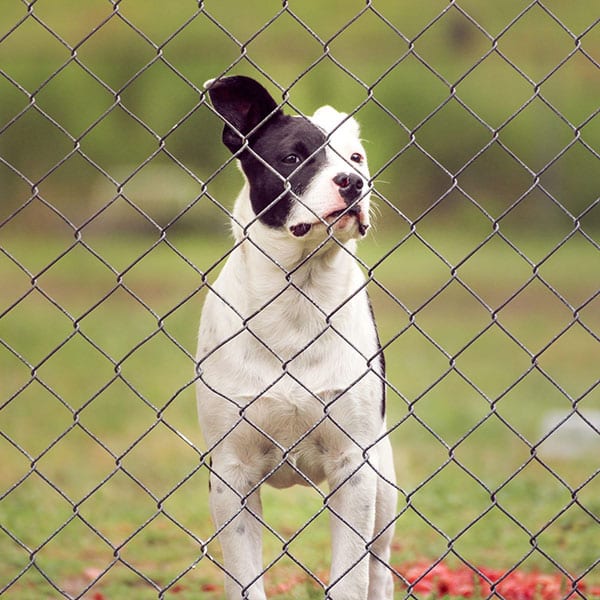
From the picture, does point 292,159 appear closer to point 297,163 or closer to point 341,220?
point 297,163

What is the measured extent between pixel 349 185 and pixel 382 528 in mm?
1213

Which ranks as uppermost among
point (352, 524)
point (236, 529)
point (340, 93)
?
point (352, 524)

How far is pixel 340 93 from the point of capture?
20156 mm

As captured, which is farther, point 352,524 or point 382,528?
point 382,528

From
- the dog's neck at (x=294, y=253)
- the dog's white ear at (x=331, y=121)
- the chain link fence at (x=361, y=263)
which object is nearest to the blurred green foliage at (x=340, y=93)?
the chain link fence at (x=361, y=263)

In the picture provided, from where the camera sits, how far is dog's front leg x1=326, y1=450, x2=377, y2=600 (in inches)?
140

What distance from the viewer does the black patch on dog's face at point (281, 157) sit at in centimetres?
362

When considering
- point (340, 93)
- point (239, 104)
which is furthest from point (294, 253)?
point (340, 93)

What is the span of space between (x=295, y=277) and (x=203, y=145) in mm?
17605

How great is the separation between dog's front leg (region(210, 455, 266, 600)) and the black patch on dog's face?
757 millimetres

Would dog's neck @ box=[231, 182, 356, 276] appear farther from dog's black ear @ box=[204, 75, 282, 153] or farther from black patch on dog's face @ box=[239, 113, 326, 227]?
dog's black ear @ box=[204, 75, 282, 153]

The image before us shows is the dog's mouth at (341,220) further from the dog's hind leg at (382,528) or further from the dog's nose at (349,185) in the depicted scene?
the dog's hind leg at (382,528)

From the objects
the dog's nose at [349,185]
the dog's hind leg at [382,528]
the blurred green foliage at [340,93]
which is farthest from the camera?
the blurred green foliage at [340,93]

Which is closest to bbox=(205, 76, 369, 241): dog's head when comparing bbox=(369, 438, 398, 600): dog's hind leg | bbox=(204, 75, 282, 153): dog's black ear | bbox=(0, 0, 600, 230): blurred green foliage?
bbox=(204, 75, 282, 153): dog's black ear
